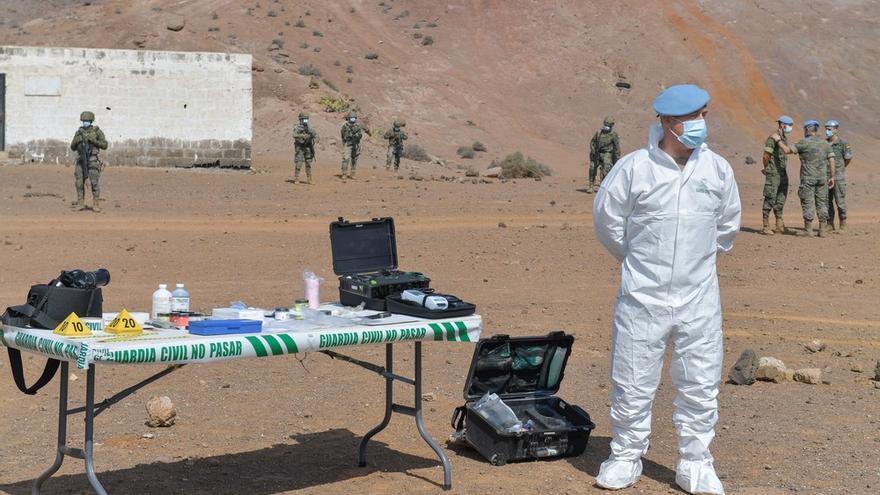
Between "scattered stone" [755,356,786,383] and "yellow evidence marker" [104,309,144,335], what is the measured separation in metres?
5.27

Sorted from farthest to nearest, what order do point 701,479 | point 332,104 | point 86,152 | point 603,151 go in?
point 332,104 → point 603,151 → point 86,152 → point 701,479

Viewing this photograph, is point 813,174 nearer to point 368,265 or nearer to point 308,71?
point 368,265

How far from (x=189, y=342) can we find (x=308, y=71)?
39804 millimetres

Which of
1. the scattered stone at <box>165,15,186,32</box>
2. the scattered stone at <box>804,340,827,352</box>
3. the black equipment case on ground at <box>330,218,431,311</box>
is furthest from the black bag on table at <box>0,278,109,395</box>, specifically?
the scattered stone at <box>165,15,186,32</box>

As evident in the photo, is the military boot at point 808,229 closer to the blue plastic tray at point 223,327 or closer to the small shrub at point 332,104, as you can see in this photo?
the blue plastic tray at point 223,327

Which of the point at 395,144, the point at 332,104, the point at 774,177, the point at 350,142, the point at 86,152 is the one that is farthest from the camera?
the point at 332,104

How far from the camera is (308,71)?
44.6 metres

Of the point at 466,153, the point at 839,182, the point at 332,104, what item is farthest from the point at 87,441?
the point at 466,153

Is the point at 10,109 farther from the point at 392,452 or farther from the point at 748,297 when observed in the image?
the point at 392,452

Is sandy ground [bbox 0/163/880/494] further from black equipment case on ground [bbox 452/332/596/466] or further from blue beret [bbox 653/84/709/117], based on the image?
blue beret [bbox 653/84/709/117]

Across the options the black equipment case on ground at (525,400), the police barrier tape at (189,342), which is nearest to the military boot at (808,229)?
the black equipment case on ground at (525,400)

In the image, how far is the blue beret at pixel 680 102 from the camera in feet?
20.6

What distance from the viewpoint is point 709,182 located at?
6363 millimetres

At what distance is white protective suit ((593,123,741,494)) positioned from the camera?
625cm
